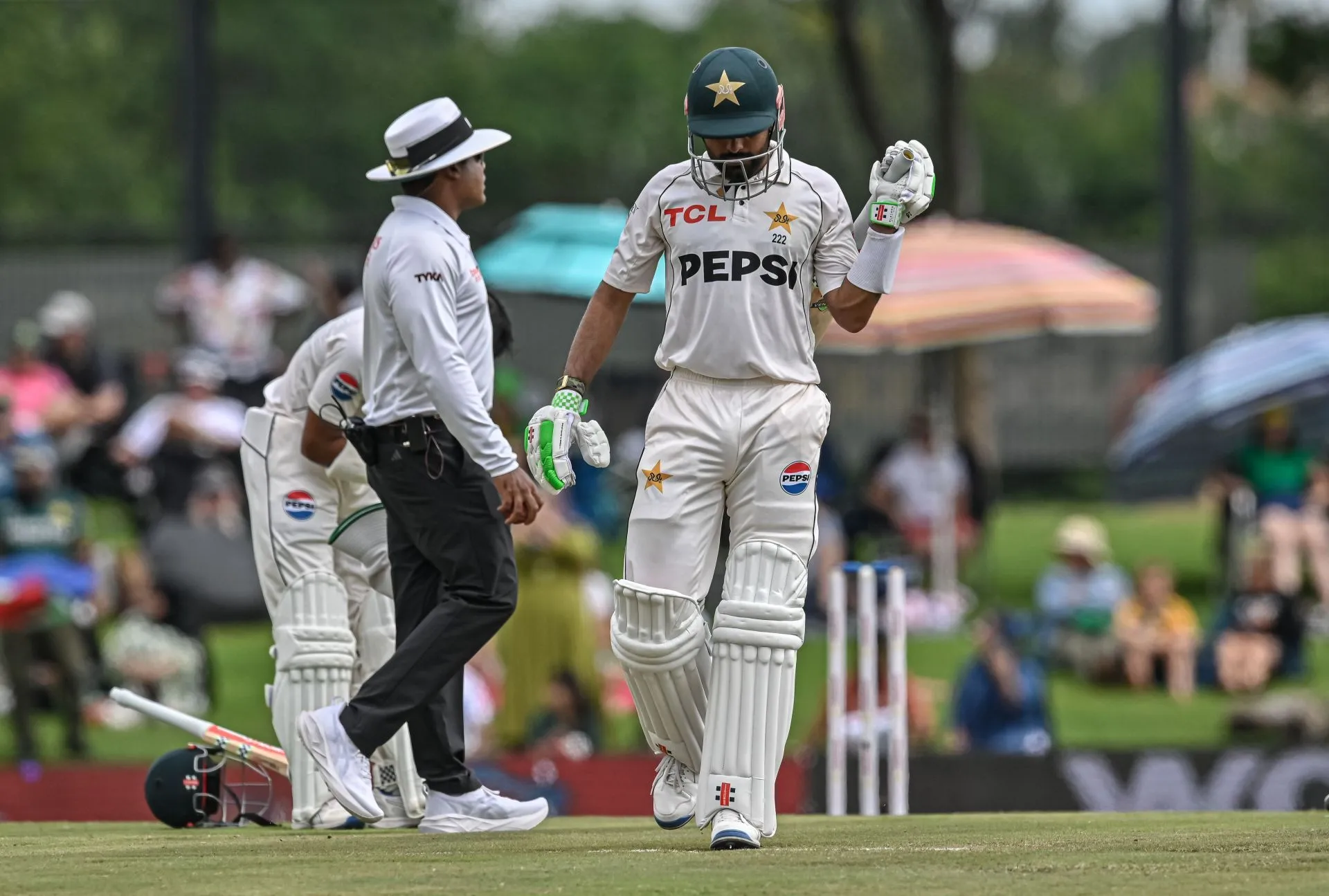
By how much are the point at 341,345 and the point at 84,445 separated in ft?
29.9

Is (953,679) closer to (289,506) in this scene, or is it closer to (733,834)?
(289,506)

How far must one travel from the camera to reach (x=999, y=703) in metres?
13.4

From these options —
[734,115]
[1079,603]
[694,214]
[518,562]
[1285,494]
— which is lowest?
[1079,603]

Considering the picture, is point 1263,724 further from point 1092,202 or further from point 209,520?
point 1092,202

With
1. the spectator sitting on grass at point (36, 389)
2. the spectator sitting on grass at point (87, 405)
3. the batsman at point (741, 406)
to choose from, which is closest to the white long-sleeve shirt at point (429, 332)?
the batsman at point (741, 406)

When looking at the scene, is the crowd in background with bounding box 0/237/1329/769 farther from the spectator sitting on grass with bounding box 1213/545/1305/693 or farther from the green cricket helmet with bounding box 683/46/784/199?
the green cricket helmet with bounding box 683/46/784/199

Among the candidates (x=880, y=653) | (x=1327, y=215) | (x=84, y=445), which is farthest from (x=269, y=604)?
(x=1327, y=215)

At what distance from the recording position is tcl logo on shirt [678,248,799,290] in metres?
6.72

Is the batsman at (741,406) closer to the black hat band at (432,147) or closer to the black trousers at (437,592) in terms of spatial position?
the black trousers at (437,592)

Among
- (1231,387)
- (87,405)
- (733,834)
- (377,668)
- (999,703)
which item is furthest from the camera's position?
(87,405)

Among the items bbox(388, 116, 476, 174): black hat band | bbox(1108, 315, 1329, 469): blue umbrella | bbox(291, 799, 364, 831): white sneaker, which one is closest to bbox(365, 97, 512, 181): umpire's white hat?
bbox(388, 116, 476, 174): black hat band

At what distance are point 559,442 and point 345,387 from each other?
116cm

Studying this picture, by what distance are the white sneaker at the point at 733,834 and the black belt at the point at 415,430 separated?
154 centimetres

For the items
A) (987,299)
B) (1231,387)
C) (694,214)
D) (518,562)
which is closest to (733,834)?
(694,214)
